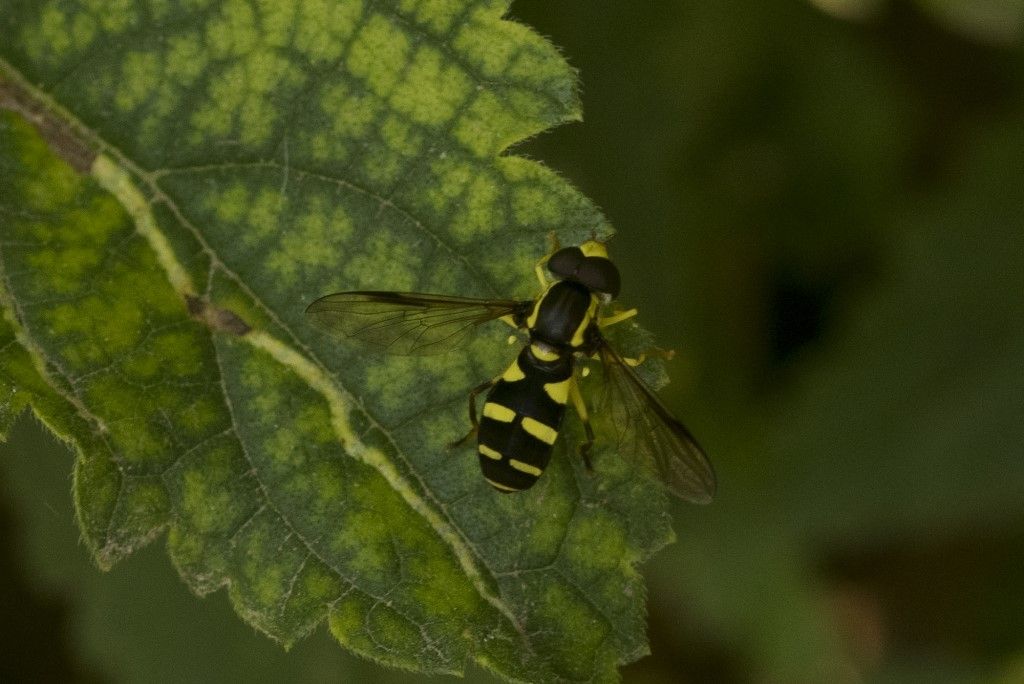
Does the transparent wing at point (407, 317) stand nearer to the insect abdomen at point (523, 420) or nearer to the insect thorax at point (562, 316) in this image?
the insect thorax at point (562, 316)

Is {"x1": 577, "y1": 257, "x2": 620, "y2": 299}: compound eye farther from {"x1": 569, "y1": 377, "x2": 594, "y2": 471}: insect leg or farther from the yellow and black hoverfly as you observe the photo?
{"x1": 569, "y1": 377, "x2": 594, "y2": 471}: insect leg

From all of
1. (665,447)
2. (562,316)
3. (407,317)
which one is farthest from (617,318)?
(407,317)

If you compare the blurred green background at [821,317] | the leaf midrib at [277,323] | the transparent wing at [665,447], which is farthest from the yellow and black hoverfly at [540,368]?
the blurred green background at [821,317]

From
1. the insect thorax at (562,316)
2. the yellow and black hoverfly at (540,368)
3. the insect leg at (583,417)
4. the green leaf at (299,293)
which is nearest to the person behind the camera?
the green leaf at (299,293)

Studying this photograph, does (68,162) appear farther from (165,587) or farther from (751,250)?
(751,250)

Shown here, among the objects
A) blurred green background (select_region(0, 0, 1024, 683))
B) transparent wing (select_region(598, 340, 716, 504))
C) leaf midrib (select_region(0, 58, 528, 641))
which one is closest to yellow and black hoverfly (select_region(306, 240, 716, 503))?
transparent wing (select_region(598, 340, 716, 504))

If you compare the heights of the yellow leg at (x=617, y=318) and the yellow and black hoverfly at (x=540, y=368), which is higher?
the yellow leg at (x=617, y=318)

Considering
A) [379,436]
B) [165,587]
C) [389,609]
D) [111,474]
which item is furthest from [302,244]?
[165,587]
